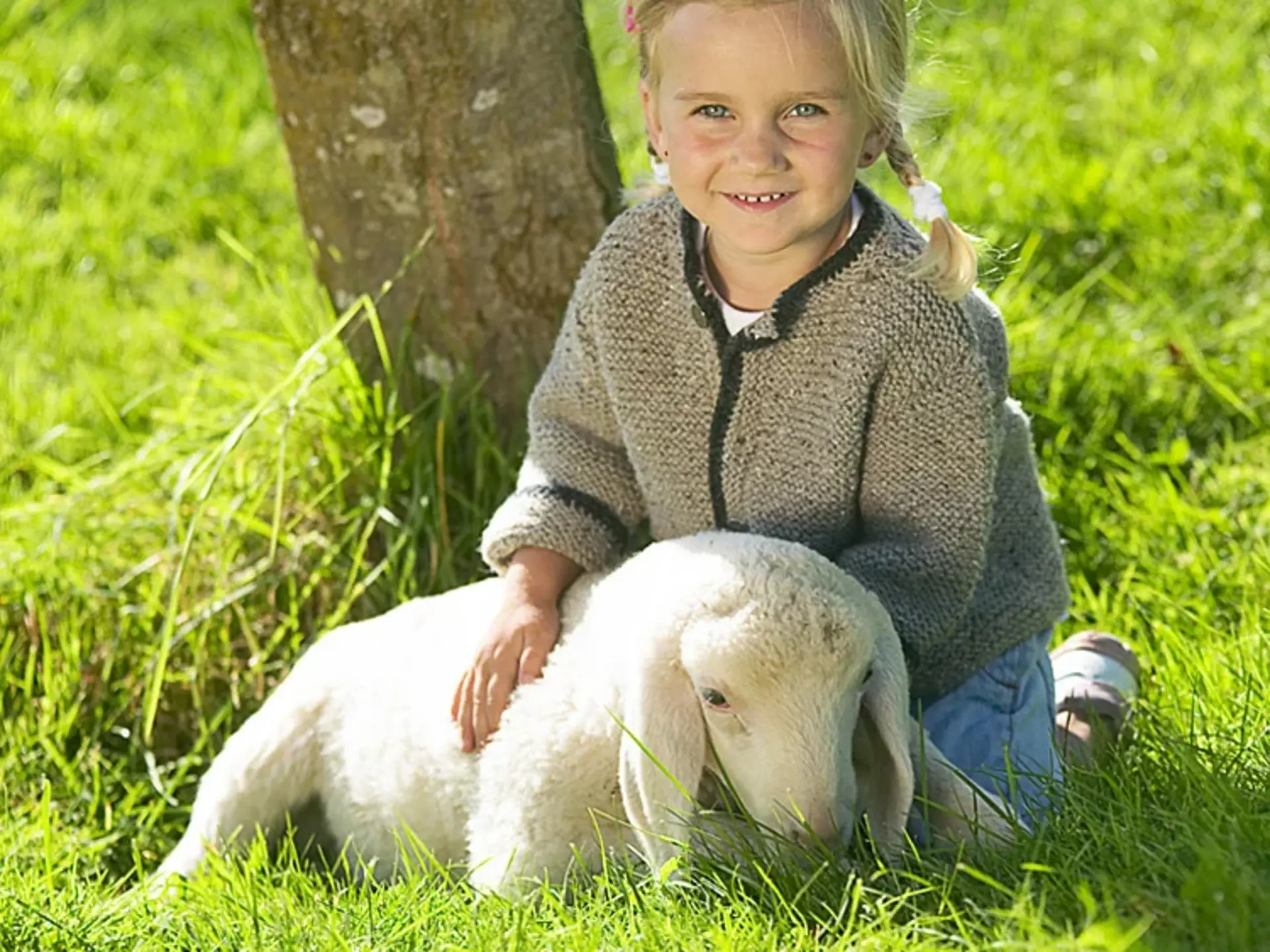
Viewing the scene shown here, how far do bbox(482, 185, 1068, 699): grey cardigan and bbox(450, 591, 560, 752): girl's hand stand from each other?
0.66ft

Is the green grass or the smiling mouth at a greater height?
the smiling mouth

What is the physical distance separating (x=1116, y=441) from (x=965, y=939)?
220cm

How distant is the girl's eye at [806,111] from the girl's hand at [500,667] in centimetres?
95

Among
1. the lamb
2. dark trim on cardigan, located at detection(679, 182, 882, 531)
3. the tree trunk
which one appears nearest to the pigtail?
dark trim on cardigan, located at detection(679, 182, 882, 531)

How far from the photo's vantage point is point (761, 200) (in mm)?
2812

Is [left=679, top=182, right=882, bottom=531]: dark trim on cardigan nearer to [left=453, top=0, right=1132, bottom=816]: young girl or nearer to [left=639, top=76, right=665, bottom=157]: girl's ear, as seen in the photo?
[left=453, top=0, right=1132, bottom=816]: young girl

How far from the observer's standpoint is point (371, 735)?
10.00 ft

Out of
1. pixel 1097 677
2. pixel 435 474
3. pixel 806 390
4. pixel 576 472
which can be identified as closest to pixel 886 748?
pixel 806 390

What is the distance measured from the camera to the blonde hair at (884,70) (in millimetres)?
2699

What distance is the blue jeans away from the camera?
9.71 ft

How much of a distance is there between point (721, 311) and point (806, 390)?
210 millimetres

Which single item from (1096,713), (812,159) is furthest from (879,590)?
(812,159)

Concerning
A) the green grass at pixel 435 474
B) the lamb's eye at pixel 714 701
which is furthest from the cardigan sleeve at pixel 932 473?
the lamb's eye at pixel 714 701

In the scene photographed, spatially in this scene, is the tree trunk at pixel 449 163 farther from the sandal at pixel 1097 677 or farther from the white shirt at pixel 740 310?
the sandal at pixel 1097 677
